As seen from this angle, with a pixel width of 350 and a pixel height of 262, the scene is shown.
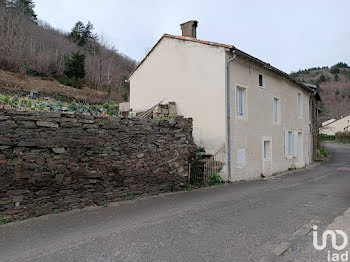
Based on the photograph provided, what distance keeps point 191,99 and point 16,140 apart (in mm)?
7361

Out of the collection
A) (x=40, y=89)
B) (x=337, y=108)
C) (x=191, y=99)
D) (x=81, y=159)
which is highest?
(x=337, y=108)

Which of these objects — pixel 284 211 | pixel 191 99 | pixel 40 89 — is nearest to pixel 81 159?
pixel 284 211

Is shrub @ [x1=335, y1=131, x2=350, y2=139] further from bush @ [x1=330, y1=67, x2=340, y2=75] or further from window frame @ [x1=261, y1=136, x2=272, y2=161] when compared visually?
bush @ [x1=330, y1=67, x2=340, y2=75]

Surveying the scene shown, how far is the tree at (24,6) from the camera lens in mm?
32812

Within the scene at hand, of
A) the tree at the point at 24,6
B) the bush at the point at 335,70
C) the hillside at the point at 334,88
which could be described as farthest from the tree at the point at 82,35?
the bush at the point at 335,70

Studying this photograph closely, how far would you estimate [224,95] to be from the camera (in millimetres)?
10711

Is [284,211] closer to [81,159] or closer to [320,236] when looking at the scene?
[320,236]

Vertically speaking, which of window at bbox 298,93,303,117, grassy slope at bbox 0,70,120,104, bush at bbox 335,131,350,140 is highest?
grassy slope at bbox 0,70,120,104

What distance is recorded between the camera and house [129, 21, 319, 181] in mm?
10867

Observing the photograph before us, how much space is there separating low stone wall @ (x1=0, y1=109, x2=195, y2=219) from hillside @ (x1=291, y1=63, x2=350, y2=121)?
212 feet

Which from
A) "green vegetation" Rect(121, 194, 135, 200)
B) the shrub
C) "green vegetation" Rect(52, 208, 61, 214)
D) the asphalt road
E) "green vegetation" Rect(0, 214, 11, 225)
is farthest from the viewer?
the shrub

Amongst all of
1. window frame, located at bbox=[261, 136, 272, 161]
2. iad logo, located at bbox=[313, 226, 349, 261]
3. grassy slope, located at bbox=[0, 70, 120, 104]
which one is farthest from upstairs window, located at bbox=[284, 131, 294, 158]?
grassy slope, located at bbox=[0, 70, 120, 104]

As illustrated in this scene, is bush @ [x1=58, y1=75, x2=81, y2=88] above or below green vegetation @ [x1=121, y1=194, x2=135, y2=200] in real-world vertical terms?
above

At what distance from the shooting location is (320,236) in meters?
4.69
